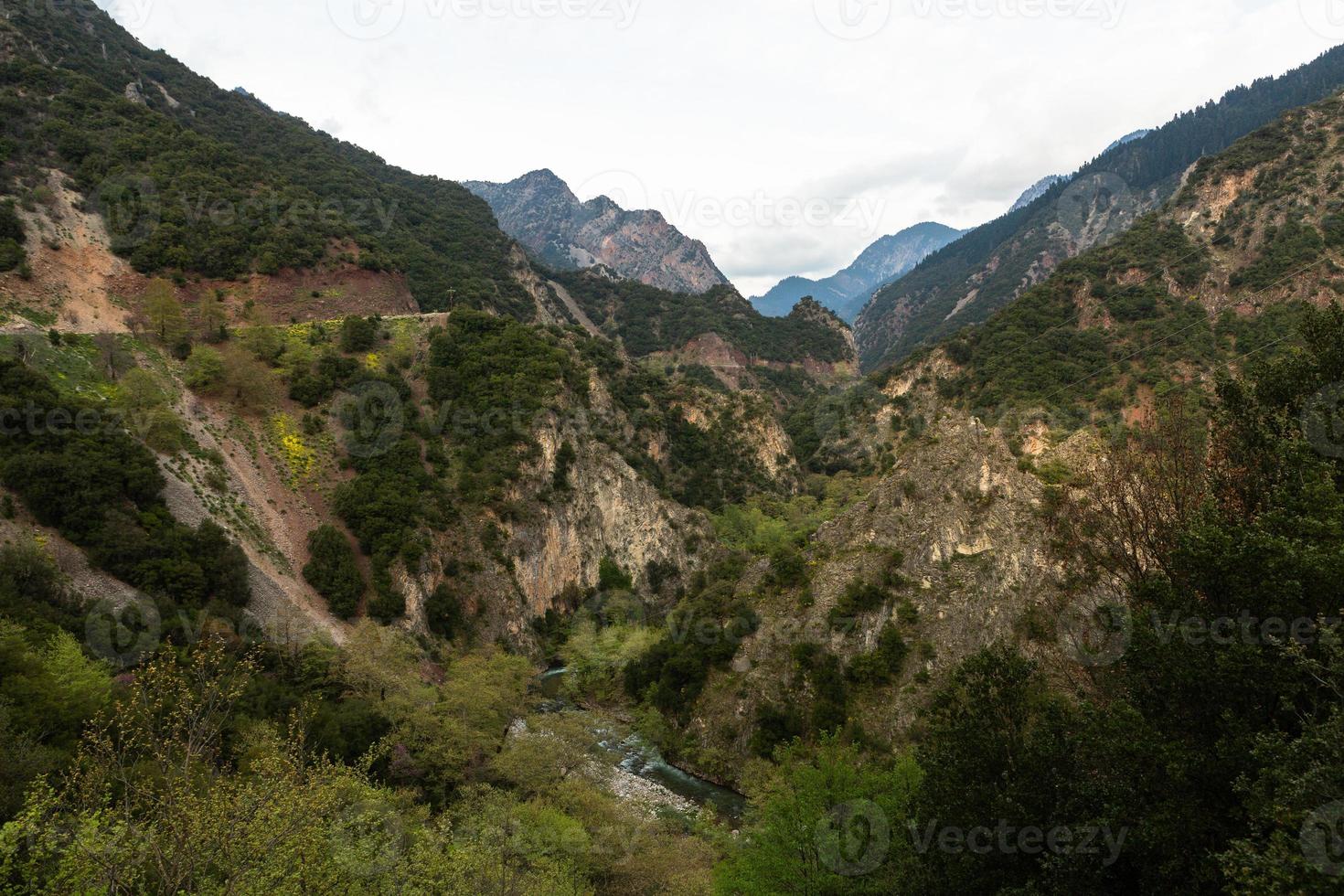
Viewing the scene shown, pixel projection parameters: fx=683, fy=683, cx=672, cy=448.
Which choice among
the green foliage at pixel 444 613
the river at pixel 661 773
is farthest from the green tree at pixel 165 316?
the river at pixel 661 773

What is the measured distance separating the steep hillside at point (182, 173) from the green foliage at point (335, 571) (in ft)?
121

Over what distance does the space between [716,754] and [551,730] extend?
11.4 m

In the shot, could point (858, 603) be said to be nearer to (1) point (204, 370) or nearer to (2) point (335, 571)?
(2) point (335, 571)

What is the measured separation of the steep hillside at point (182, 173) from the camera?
2628 inches

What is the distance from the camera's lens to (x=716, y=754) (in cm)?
4075

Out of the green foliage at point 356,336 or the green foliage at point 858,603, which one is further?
the green foliage at point 356,336

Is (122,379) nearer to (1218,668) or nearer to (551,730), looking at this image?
(551,730)

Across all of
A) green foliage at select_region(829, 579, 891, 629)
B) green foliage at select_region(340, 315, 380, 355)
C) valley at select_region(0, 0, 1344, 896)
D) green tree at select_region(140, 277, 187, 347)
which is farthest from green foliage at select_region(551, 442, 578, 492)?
green foliage at select_region(829, 579, 891, 629)

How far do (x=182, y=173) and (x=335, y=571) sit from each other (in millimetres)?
55596

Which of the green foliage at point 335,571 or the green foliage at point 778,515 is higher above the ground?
the green foliage at point 335,571

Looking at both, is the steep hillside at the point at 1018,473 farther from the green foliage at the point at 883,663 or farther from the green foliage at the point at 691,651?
the green foliage at the point at 691,651

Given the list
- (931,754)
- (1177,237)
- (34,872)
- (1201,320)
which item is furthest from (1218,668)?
(1177,237)

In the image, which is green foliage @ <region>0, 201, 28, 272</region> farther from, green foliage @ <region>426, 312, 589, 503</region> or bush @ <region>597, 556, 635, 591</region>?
bush @ <region>597, 556, 635, 591</region>

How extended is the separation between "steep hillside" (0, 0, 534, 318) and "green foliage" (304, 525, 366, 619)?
1453 inches
